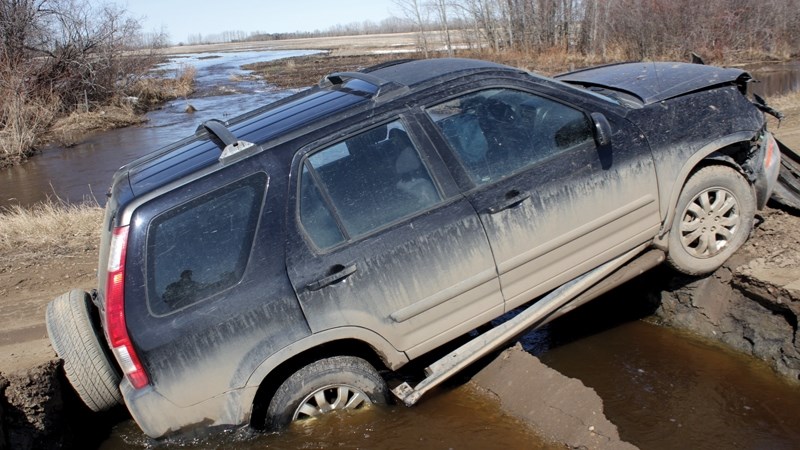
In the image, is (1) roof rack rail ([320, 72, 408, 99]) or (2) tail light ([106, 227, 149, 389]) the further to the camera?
A: (1) roof rack rail ([320, 72, 408, 99])

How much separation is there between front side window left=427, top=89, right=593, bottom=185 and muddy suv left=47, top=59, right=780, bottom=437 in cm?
1

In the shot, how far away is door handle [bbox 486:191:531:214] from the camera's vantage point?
396 centimetres

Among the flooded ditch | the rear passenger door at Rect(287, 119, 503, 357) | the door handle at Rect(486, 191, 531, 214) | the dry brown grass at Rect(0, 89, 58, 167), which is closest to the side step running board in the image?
the rear passenger door at Rect(287, 119, 503, 357)

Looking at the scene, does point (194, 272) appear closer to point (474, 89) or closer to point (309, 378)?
point (309, 378)

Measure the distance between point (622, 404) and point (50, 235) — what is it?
6.38 meters

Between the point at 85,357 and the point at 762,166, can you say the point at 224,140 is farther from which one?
the point at 762,166

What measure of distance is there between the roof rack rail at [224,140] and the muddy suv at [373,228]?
0.02 meters

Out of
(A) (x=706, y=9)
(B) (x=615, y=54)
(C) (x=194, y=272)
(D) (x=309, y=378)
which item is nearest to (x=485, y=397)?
(D) (x=309, y=378)

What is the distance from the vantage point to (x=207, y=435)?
377 cm

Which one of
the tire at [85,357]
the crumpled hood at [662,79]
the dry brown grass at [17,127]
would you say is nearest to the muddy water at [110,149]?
the dry brown grass at [17,127]

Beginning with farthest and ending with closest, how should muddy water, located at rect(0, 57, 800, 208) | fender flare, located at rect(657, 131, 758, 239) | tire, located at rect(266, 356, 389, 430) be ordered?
muddy water, located at rect(0, 57, 800, 208), fender flare, located at rect(657, 131, 758, 239), tire, located at rect(266, 356, 389, 430)

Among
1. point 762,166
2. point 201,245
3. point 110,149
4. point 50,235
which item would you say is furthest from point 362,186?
point 110,149

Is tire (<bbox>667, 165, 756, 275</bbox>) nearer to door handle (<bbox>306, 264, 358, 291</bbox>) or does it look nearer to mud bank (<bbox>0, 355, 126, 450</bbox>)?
door handle (<bbox>306, 264, 358, 291</bbox>)

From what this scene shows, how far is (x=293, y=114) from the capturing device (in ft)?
13.8
